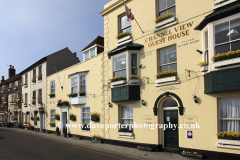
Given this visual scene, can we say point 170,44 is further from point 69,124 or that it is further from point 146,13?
point 69,124

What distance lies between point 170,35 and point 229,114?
5.06 m

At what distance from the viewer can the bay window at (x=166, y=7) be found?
11.4 meters

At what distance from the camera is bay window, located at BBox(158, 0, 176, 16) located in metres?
11.4

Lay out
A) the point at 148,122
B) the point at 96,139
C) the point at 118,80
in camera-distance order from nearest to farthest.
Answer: the point at 148,122 < the point at 118,80 < the point at 96,139

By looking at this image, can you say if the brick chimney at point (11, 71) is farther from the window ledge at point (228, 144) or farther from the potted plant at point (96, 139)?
the window ledge at point (228, 144)

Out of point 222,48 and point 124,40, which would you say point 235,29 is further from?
point 124,40

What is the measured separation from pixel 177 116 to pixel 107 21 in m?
9.10

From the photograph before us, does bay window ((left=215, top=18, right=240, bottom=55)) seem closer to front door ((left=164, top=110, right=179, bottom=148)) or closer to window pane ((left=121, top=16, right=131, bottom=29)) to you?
front door ((left=164, top=110, right=179, bottom=148))

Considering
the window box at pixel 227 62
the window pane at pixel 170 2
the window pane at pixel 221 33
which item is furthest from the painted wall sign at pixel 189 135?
the window pane at pixel 170 2

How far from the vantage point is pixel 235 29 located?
27.7 feet

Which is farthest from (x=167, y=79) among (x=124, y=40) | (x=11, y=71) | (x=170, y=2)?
(x=11, y=71)

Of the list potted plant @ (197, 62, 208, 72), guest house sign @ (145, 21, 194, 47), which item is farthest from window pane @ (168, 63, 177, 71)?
potted plant @ (197, 62, 208, 72)

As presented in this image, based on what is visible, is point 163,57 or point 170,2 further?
point 163,57

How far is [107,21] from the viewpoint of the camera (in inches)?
621
